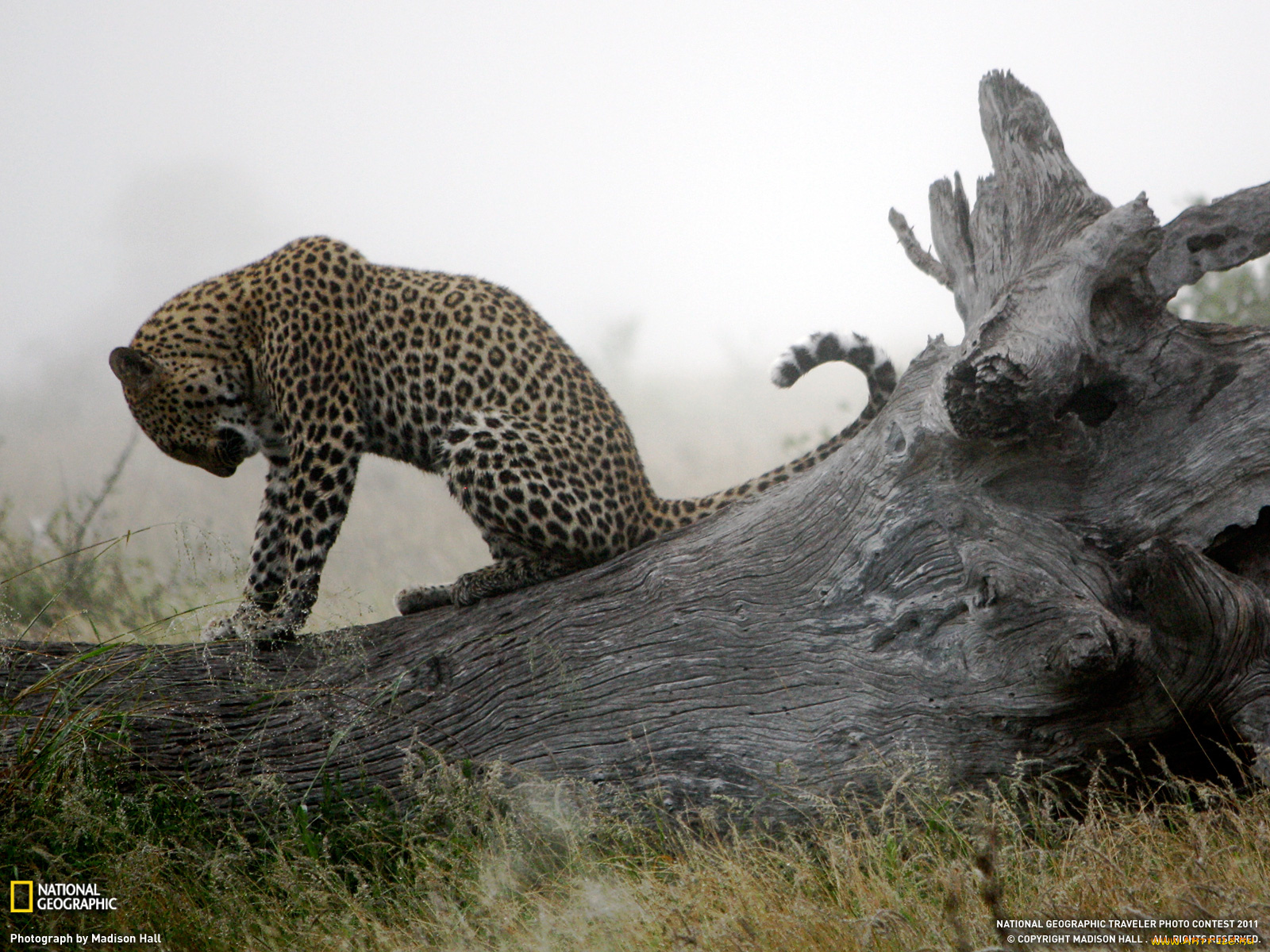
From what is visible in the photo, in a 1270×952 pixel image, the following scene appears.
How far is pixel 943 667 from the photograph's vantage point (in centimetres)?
371

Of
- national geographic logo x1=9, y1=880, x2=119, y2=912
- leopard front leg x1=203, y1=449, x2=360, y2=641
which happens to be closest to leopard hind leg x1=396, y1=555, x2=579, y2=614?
leopard front leg x1=203, y1=449, x2=360, y2=641

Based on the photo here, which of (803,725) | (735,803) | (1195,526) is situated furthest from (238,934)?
(1195,526)

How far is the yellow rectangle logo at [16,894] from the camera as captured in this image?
11.9 feet

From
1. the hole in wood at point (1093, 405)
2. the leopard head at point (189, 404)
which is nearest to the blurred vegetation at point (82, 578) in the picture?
the leopard head at point (189, 404)

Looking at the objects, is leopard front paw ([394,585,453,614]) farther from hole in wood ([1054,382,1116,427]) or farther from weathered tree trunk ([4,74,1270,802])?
hole in wood ([1054,382,1116,427])

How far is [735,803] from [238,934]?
1862 mm

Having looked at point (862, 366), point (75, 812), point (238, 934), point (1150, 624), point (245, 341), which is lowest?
point (238, 934)

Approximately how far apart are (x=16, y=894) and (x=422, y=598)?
2094mm

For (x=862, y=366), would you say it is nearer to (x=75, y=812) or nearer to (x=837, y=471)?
(x=837, y=471)

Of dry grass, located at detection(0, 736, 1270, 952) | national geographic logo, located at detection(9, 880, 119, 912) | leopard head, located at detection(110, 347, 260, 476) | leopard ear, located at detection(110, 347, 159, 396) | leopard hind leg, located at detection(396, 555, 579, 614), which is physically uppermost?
leopard ear, located at detection(110, 347, 159, 396)

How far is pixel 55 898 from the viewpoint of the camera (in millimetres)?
3645

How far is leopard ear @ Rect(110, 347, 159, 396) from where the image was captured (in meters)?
5.21

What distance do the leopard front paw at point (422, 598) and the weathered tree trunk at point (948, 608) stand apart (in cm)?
41

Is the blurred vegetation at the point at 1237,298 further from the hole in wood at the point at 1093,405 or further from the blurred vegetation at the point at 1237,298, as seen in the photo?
the hole in wood at the point at 1093,405
